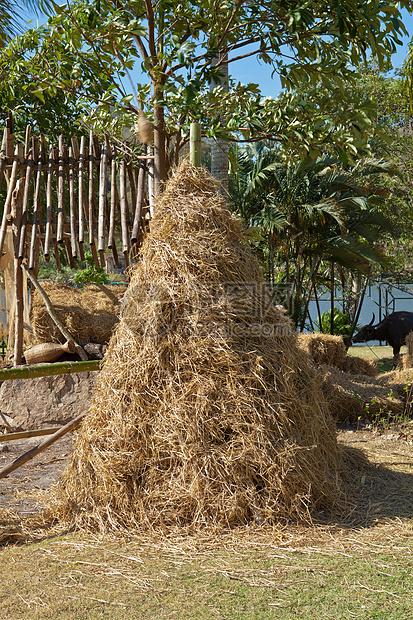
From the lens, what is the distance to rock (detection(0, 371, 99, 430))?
22.4ft

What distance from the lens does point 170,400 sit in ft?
12.5

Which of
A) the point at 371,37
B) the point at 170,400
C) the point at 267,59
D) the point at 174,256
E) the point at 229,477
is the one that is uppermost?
the point at 267,59

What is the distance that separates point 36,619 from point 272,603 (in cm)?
116

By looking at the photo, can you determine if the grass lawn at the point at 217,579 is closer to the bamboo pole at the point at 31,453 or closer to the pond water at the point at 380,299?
the bamboo pole at the point at 31,453

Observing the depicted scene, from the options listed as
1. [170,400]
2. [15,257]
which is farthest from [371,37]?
[15,257]

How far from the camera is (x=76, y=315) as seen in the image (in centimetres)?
748

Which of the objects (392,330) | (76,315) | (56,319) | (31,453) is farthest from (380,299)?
(31,453)

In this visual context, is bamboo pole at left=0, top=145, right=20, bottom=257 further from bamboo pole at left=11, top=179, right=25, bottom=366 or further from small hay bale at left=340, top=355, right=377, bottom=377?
small hay bale at left=340, top=355, right=377, bottom=377

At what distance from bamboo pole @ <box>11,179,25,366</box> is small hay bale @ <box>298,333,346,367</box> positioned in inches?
189

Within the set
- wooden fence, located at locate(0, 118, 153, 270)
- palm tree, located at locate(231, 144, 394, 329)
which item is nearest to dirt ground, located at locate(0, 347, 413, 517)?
wooden fence, located at locate(0, 118, 153, 270)

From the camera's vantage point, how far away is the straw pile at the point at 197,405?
367 cm

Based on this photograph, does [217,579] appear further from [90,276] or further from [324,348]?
[90,276]

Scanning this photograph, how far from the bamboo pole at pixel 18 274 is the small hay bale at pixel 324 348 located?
479 centimetres

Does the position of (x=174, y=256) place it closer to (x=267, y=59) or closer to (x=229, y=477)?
(x=229, y=477)
